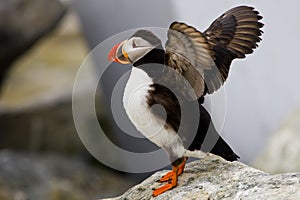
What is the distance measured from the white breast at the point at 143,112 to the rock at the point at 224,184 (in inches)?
8.8

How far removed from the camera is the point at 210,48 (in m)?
3.09

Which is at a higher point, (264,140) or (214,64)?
(214,64)

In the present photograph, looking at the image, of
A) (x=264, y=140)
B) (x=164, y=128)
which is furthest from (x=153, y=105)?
(x=264, y=140)

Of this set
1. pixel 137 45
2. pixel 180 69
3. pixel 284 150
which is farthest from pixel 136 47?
pixel 284 150

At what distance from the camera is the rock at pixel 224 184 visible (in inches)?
124

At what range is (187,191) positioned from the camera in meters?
Result: 3.38

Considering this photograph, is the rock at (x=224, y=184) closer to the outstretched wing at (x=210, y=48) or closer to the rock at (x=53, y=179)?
the outstretched wing at (x=210, y=48)

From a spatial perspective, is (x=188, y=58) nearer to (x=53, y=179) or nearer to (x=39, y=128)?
(x=53, y=179)

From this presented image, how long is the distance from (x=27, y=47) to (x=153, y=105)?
23.0 ft

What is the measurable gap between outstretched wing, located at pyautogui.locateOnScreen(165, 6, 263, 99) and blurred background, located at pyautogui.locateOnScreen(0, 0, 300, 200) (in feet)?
2.21

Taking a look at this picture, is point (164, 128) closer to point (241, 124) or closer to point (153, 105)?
point (153, 105)

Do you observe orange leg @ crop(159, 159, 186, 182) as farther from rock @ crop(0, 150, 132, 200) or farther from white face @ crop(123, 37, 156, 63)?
rock @ crop(0, 150, 132, 200)

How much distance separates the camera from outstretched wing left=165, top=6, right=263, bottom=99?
3.04 metres

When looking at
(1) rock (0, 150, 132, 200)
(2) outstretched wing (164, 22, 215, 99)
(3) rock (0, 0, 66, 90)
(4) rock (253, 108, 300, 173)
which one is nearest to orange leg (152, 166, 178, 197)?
(2) outstretched wing (164, 22, 215, 99)
